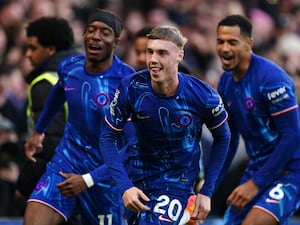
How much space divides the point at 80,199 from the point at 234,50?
6.07 ft

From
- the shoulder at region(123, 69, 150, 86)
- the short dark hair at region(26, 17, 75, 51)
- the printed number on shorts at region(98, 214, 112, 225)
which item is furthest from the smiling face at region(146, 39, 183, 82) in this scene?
the short dark hair at region(26, 17, 75, 51)

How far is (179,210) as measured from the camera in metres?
8.87

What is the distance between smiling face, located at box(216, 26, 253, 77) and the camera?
1012cm

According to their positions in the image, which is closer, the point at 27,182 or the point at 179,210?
the point at 179,210

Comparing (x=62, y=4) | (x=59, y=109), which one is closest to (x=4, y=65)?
(x=62, y=4)

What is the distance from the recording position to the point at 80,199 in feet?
32.9

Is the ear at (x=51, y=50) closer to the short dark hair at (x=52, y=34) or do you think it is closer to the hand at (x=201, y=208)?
the short dark hair at (x=52, y=34)

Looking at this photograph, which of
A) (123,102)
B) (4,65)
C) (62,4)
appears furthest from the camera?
(62,4)

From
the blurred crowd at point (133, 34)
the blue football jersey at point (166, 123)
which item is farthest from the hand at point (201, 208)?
the blurred crowd at point (133, 34)

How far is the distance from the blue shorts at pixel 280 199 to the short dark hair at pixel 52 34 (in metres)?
2.43

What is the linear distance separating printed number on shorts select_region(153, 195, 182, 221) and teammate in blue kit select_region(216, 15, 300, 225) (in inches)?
42.3

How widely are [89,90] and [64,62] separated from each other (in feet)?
1.27

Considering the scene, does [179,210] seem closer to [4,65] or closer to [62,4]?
[4,65]

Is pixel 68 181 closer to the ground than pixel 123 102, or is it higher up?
closer to the ground
